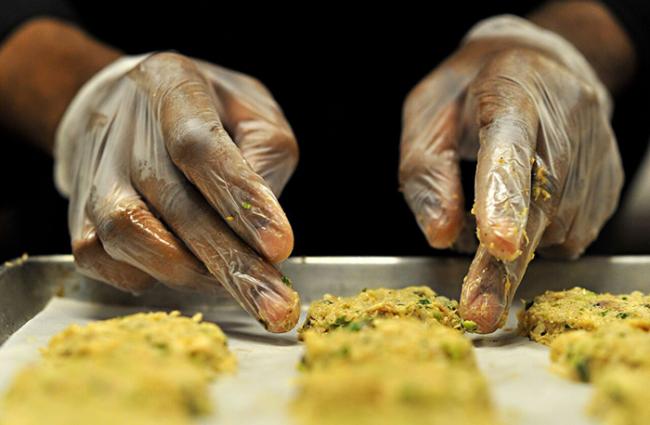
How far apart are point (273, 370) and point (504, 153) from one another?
0.90 m

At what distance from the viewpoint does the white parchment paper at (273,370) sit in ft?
5.12

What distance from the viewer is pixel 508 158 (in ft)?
7.16

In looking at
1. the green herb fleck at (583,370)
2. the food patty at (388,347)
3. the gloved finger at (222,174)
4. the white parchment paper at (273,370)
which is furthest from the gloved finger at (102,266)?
the green herb fleck at (583,370)

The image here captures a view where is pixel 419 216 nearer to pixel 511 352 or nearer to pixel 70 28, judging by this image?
pixel 511 352

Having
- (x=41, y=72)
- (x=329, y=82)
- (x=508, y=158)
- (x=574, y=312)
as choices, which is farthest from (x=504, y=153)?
(x=41, y=72)

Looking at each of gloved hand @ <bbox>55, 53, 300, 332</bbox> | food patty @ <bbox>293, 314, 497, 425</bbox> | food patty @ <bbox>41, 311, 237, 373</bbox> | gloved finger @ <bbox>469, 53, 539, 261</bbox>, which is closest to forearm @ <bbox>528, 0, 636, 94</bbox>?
gloved finger @ <bbox>469, 53, 539, 261</bbox>

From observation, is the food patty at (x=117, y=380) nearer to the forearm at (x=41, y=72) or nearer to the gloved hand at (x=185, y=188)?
the gloved hand at (x=185, y=188)

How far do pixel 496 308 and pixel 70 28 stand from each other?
255cm

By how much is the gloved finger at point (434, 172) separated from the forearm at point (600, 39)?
1.25 metres

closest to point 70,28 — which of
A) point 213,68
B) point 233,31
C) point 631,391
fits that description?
point 233,31

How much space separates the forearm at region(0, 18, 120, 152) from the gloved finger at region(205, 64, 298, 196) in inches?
42.4

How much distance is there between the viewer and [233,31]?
3498 mm

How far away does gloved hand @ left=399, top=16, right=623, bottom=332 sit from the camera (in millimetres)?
2117

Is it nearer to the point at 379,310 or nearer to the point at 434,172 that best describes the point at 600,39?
the point at 434,172
